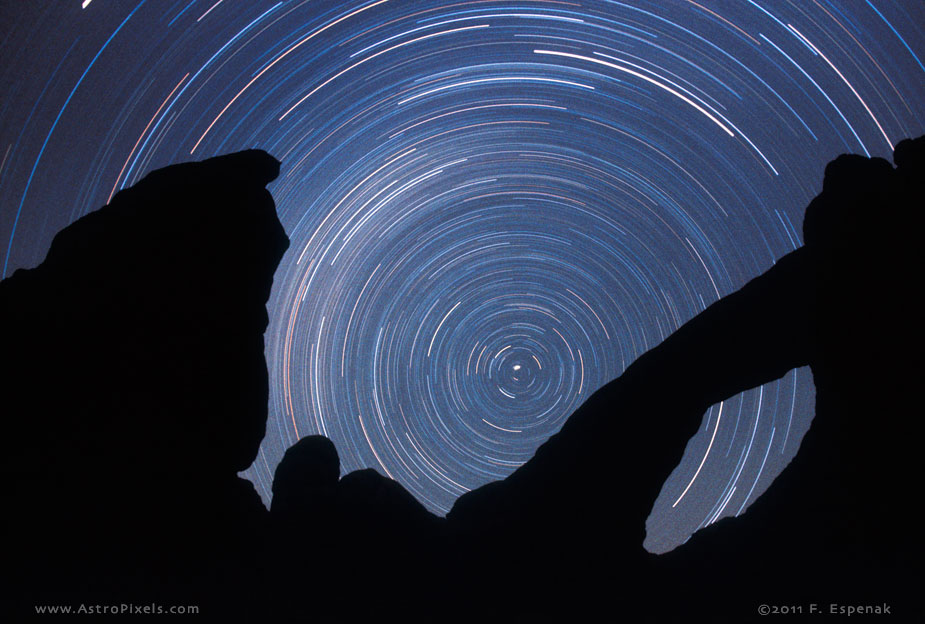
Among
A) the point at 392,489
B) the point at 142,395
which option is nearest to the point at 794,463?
the point at 392,489

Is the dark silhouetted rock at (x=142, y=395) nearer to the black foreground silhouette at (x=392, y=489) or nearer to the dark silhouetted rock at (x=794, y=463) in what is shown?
the black foreground silhouette at (x=392, y=489)

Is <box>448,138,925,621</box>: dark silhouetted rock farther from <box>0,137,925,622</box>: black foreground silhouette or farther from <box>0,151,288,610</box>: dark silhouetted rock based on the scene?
<box>0,151,288,610</box>: dark silhouetted rock

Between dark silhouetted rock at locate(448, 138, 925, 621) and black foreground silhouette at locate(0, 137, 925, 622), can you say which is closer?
black foreground silhouette at locate(0, 137, 925, 622)

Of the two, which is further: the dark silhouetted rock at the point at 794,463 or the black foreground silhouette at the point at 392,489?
the dark silhouetted rock at the point at 794,463

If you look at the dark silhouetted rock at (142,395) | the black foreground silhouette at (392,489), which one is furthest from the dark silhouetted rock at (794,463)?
the dark silhouetted rock at (142,395)

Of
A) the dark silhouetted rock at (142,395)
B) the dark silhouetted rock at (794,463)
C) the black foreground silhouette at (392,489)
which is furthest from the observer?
the dark silhouetted rock at (794,463)

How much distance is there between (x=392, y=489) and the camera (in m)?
9.24

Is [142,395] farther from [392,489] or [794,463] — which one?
[794,463]

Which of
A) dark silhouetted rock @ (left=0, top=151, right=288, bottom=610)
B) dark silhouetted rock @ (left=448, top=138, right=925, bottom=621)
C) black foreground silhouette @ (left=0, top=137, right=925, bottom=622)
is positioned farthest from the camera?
dark silhouetted rock @ (left=448, top=138, right=925, bottom=621)

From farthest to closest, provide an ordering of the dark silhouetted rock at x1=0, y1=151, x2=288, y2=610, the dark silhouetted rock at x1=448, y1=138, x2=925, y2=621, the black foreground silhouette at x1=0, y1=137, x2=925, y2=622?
the dark silhouetted rock at x1=448, y1=138, x2=925, y2=621
the black foreground silhouette at x1=0, y1=137, x2=925, y2=622
the dark silhouetted rock at x1=0, y1=151, x2=288, y2=610

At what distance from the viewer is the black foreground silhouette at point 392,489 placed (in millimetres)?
5938

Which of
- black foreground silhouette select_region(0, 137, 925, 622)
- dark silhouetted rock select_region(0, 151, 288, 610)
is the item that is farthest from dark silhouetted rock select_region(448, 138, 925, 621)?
dark silhouetted rock select_region(0, 151, 288, 610)

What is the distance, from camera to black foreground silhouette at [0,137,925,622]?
594 centimetres

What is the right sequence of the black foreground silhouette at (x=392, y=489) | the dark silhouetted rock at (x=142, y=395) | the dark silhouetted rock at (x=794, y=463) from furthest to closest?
the dark silhouetted rock at (x=794, y=463) → the black foreground silhouette at (x=392, y=489) → the dark silhouetted rock at (x=142, y=395)
